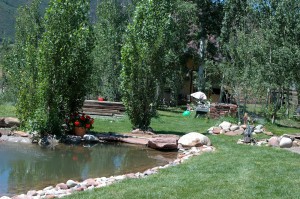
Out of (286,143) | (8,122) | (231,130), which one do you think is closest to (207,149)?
(286,143)

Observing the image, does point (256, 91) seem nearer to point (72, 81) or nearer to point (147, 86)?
point (147, 86)

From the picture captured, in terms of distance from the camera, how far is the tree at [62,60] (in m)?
14.4

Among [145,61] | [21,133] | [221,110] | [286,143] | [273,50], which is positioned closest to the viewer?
[286,143]

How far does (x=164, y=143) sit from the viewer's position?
14008mm

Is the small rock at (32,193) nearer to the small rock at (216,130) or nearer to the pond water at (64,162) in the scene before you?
the pond water at (64,162)

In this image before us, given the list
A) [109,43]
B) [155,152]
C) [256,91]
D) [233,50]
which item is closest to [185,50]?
[109,43]

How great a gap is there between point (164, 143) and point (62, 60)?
4391 mm

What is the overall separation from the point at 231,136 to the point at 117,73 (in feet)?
54.5

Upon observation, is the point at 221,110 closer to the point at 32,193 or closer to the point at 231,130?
the point at 231,130

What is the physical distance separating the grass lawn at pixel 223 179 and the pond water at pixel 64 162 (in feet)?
5.09

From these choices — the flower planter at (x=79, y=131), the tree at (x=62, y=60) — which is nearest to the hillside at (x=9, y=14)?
the tree at (x=62, y=60)

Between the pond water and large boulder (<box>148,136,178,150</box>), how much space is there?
0.24 meters

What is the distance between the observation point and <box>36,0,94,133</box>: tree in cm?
1440

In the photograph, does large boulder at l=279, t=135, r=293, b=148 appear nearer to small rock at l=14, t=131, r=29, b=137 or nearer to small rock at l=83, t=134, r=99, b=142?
small rock at l=83, t=134, r=99, b=142
